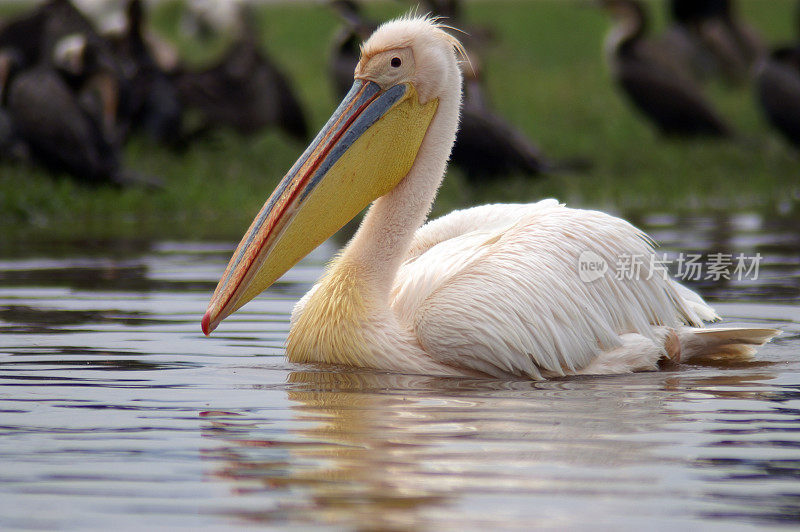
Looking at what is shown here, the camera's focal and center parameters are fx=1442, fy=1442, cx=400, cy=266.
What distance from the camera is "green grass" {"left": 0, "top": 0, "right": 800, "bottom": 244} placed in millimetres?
11352

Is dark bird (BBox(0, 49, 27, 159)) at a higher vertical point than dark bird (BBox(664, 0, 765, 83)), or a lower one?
lower

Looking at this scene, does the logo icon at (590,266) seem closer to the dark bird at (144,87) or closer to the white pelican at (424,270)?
the white pelican at (424,270)

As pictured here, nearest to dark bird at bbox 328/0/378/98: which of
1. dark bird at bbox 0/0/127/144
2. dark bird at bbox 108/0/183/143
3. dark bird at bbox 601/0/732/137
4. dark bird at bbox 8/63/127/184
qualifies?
dark bird at bbox 108/0/183/143

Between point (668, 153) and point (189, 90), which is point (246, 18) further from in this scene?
point (668, 153)

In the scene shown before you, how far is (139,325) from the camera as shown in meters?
6.30

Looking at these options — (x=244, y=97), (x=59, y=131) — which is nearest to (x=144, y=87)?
(x=244, y=97)

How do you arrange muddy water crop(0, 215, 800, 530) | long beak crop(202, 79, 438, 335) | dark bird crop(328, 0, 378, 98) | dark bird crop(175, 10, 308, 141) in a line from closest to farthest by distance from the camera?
muddy water crop(0, 215, 800, 530) < long beak crop(202, 79, 438, 335) < dark bird crop(328, 0, 378, 98) < dark bird crop(175, 10, 308, 141)

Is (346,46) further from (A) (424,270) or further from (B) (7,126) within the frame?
(A) (424,270)

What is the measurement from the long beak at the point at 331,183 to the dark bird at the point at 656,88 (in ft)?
38.1

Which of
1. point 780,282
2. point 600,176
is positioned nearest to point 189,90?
point 600,176

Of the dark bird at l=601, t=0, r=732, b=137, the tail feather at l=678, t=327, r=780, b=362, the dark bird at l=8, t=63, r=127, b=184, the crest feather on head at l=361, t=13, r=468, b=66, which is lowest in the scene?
the tail feather at l=678, t=327, r=780, b=362

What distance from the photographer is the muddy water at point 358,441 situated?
3070 millimetres

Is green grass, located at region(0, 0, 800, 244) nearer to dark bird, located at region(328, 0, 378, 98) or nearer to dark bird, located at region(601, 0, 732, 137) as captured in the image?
dark bird, located at region(601, 0, 732, 137)

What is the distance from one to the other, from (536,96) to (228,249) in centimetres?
1087
